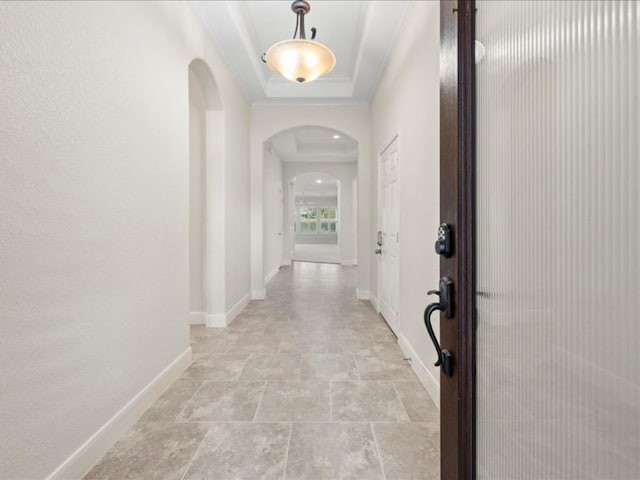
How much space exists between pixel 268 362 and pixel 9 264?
2.02 metres

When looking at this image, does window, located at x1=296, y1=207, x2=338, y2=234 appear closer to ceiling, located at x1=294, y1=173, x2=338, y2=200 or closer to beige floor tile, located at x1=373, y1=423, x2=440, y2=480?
ceiling, located at x1=294, y1=173, x2=338, y2=200

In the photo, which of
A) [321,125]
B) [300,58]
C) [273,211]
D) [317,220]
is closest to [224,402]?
[300,58]

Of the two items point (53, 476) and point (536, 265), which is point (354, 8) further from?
point (53, 476)

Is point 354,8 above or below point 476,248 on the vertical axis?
above

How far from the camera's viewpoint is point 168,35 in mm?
2404

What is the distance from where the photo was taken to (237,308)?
4.36 meters

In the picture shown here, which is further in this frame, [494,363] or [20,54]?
[20,54]

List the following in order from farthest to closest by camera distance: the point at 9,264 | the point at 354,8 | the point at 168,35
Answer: the point at 354,8 < the point at 168,35 < the point at 9,264

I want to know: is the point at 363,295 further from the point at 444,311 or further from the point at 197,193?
the point at 444,311

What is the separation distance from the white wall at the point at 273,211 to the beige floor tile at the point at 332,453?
194 inches

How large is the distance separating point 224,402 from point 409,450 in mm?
1202

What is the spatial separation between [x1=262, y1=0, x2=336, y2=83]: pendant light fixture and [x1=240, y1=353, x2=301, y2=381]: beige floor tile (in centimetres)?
248

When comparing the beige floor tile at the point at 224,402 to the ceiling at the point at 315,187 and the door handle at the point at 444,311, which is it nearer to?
the door handle at the point at 444,311

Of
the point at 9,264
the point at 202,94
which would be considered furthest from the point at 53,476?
the point at 202,94
